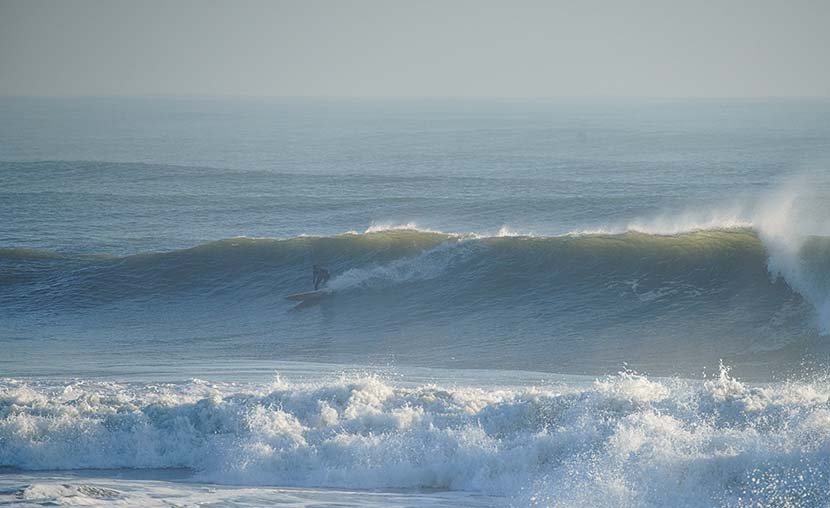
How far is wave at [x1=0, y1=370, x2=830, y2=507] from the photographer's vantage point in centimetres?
917

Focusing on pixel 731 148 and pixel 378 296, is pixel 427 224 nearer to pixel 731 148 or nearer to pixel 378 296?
pixel 378 296

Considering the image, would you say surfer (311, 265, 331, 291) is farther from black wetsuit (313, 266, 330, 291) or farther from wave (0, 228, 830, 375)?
wave (0, 228, 830, 375)

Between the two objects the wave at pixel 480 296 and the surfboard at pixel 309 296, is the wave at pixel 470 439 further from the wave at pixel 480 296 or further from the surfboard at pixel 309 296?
the surfboard at pixel 309 296

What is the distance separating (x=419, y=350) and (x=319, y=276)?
5.67m

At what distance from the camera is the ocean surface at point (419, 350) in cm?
967

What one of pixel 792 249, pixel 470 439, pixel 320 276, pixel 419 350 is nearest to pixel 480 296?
pixel 419 350

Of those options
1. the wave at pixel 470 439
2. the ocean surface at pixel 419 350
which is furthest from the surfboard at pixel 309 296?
the wave at pixel 470 439

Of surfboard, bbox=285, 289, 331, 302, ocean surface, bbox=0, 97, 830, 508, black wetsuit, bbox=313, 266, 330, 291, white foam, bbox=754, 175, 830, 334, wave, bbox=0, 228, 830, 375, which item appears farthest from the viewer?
black wetsuit, bbox=313, 266, 330, 291

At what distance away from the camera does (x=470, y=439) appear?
10.4 metres

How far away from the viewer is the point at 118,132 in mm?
93125

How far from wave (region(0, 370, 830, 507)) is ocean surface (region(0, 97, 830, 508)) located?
0.03 meters

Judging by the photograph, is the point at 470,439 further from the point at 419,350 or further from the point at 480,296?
the point at 480,296

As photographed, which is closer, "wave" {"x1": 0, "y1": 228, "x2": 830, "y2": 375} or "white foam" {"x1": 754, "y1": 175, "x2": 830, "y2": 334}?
"wave" {"x1": 0, "y1": 228, "x2": 830, "y2": 375}

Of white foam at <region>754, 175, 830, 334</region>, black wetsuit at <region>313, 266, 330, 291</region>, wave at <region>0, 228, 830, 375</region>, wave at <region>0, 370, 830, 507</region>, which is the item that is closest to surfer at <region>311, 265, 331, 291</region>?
black wetsuit at <region>313, 266, 330, 291</region>
